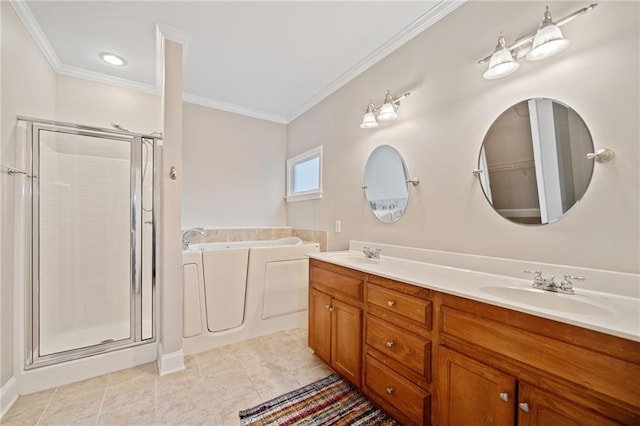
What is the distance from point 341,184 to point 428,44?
52.9 inches

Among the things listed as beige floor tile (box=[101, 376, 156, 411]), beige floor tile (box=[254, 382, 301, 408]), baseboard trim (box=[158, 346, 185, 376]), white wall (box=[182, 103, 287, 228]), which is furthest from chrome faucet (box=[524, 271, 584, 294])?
white wall (box=[182, 103, 287, 228])

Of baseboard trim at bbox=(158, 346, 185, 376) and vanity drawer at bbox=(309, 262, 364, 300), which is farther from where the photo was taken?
baseboard trim at bbox=(158, 346, 185, 376)

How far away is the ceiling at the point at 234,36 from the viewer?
5.81 feet

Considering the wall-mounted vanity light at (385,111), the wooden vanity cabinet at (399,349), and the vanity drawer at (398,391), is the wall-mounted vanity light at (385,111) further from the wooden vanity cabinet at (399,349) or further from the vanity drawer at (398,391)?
the vanity drawer at (398,391)

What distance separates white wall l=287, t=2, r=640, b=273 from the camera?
1.07m

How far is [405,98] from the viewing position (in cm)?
200

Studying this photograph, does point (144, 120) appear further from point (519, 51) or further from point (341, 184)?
point (519, 51)

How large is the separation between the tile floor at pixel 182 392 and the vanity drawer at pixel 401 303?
87cm

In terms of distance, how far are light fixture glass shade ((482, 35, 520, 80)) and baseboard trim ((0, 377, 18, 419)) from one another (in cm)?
329

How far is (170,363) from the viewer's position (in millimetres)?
1971

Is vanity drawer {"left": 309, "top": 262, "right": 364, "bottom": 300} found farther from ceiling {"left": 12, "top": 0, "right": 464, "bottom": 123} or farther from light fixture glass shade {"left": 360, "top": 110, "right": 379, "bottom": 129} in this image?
ceiling {"left": 12, "top": 0, "right": 464, "bottom": 123}

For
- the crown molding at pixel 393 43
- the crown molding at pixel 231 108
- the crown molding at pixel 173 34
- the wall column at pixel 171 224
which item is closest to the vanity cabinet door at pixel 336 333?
the wall column at pixel 171 224

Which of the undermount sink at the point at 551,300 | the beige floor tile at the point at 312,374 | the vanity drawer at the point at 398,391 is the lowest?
the beige floor tile at the point at 312,374

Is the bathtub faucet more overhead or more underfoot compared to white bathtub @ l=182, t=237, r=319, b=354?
more overhead
